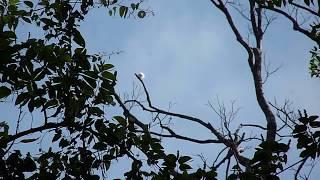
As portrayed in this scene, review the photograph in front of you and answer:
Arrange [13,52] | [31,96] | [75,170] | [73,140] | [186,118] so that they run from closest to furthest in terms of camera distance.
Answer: [13,52], [31,96], [75,170], [73,140], [186,118]

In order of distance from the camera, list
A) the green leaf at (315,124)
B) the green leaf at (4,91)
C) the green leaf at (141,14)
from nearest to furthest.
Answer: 1. the green leaf at (4,91)
2. the green leaf at (315,124)
3. the green leaf at (141,14)

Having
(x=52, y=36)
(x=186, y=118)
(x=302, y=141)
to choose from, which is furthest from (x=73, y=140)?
(x=186, y=118)

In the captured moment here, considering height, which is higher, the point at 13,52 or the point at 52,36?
the point at 52,36

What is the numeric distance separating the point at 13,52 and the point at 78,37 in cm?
52

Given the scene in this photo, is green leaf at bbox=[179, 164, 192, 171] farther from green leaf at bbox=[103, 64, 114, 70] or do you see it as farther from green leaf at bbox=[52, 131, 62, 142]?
green leaf at bbox=[52, 131, 62, 142]

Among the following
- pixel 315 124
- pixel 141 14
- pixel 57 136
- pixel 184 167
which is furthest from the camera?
pixel 141 14

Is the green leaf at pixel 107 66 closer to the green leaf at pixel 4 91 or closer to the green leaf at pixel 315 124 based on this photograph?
the green leaf at pixel 4 91

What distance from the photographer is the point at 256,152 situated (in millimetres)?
2061

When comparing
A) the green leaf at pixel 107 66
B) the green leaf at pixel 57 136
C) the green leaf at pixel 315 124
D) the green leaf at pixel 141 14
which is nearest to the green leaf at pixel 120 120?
the green leaf at pixel 107 66

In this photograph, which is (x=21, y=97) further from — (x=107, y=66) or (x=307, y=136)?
(x=307, y=136)

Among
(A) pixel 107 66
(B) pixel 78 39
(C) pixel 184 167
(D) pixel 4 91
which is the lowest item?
(C) pixel 184 167

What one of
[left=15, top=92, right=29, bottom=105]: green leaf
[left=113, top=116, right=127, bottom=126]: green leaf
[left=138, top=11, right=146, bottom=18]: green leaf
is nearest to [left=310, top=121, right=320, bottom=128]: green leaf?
[left=113, top=116, right=127, bottom=126]: green leaf

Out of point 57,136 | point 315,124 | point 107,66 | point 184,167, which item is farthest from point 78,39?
point 315,124

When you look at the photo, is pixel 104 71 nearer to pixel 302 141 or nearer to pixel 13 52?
pixel 13 52
